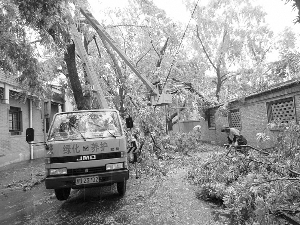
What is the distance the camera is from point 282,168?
12.8ft

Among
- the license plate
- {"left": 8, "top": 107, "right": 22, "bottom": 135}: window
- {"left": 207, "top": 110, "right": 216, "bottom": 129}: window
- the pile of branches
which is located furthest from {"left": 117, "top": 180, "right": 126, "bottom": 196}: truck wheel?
{"left": 207, "top": 110, "right": 216, "bottom": 129}: window

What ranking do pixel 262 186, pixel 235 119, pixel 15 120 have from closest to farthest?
pixel 262 186
pixel 15 120
pixel 235 119

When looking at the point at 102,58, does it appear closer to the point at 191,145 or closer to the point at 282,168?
the point at 191,145

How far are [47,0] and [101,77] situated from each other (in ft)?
31.2

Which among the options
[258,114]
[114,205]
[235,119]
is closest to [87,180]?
[114,205]

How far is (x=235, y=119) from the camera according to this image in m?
16.2

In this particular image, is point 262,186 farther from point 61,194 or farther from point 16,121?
point 16,121

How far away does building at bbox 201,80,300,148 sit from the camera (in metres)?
9.97

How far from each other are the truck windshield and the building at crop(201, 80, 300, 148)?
3.81 meters

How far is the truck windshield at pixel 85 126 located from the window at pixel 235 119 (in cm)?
1098

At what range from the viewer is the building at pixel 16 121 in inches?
467

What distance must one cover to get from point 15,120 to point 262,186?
13.8 metres

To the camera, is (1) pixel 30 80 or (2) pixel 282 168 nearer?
(2) pixel 282 168

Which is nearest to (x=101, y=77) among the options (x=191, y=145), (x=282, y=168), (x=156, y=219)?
(x=191, y=145)
